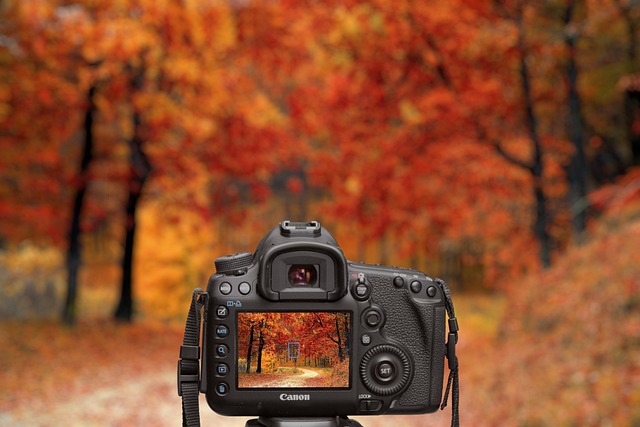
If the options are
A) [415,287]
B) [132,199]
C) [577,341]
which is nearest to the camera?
[415,287]

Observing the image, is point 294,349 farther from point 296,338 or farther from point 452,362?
point 452,362

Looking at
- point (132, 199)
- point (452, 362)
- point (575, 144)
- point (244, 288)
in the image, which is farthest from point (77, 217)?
point (452, 362)

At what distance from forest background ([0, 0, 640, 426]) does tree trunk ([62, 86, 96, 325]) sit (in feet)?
0.16

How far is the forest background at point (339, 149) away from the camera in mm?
12047

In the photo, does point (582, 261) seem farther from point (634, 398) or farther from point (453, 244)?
point (453, 244)

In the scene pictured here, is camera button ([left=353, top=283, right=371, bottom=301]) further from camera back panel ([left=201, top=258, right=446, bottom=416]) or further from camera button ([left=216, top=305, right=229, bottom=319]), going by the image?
camera button ([left=216, top=305, right=229, bottom=319])

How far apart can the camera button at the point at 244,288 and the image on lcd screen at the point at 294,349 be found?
0.23ft

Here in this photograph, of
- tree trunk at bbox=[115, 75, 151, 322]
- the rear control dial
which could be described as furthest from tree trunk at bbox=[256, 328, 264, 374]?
tree trunk at bbox=[115, 75, 151, 322]

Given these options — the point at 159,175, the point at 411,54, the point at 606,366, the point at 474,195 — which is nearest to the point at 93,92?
the point at 159,175

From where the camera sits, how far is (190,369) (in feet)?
9.18

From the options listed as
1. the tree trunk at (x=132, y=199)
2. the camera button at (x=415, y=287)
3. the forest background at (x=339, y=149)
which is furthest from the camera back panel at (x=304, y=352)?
the tree trunk at (x=132, y=199)

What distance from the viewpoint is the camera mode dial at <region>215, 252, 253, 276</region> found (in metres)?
2.90

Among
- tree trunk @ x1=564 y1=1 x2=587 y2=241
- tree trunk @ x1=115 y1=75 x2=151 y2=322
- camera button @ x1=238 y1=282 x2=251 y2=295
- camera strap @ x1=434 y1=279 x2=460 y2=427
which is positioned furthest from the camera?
tree trunk @ x1=115 y1=75 x2=151 y2=322

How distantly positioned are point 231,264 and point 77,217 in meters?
16.6
